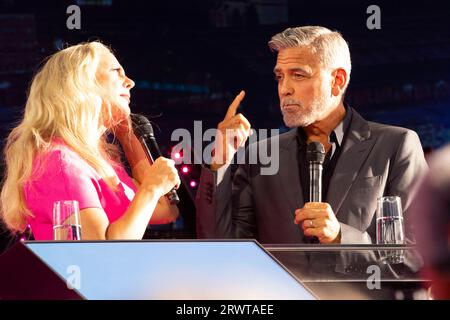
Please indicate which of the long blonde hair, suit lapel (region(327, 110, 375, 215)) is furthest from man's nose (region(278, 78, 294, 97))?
the long blonde hair

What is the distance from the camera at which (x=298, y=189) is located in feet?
8.18

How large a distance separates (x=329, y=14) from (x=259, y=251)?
3.53m

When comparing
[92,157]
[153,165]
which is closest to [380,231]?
[153,165]

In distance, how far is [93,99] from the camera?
7.35 ft

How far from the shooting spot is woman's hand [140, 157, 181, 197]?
2.08 m

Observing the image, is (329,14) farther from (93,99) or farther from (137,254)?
(137,254)

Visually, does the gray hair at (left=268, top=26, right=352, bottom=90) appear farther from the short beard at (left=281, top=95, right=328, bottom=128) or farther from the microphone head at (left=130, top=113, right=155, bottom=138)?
the microphone head at (left=130, top=113, right=155, bottom=138)

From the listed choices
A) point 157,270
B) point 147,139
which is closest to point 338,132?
point 147,139

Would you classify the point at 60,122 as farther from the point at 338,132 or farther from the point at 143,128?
the point at 338,132

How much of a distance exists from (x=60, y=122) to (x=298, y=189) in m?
0.74

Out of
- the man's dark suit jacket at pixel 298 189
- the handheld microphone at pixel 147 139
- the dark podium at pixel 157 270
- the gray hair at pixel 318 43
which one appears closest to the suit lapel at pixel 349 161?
the man's dark suit jacket at pixel 298 189

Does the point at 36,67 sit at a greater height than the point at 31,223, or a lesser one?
greater

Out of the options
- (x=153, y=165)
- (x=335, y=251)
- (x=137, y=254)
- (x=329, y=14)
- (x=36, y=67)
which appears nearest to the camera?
(x=137, y=254)

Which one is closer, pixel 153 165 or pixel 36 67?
pixel 153 165
